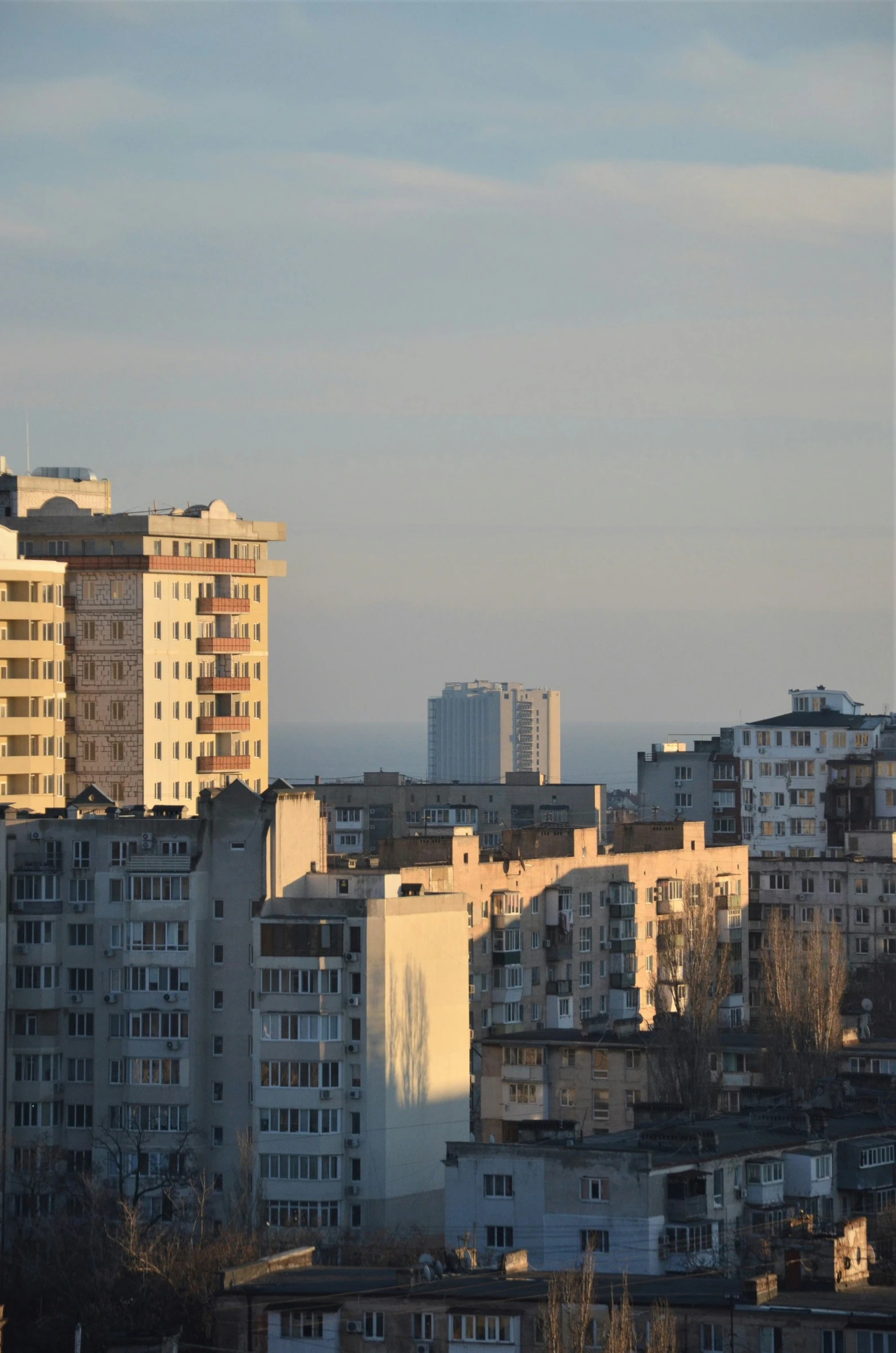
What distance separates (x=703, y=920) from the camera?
73.2 meters

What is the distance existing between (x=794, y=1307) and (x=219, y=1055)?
19.8 metres

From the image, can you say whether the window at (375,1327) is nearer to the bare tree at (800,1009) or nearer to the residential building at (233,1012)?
the residential building at (233,1012)

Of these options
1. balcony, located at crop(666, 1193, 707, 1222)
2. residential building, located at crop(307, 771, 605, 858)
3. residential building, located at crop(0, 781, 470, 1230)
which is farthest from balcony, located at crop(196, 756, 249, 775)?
balcony, located at crop(666, 1193, 707, 1222)

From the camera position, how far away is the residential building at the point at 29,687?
8150 centimetres

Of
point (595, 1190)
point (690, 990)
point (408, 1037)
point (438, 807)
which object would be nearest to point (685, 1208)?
point (595, 1190)

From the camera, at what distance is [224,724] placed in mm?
96625

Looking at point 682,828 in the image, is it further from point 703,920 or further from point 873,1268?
point 873,1268

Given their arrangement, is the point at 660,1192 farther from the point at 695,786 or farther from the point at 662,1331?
the point at 695,786

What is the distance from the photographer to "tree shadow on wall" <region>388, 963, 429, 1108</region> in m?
53.6

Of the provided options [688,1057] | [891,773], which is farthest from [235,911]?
[891,773]

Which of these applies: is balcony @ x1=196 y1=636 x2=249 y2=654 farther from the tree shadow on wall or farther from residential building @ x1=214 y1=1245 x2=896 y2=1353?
residential building @ x1=214 y1=1245 x2=896 y2=1353

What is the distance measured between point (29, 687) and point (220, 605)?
51.8 ft

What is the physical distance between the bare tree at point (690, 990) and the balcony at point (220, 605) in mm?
25214

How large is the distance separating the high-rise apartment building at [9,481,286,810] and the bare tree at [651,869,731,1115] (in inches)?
893
